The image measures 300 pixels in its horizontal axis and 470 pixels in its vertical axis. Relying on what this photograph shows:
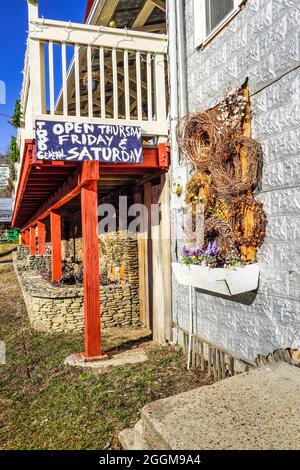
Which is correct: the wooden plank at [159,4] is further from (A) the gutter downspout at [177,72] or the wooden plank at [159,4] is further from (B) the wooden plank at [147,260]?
(B) the wooden plank at [147,260]

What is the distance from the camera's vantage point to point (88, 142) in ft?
18.2

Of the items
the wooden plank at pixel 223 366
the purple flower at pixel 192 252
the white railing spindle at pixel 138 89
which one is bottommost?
the wooden plank at pixel 223 366

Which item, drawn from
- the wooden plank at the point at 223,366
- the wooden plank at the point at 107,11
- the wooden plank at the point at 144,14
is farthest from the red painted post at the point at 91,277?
the wooden plank at the point at 144,14

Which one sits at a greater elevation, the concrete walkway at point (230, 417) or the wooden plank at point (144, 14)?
the wooden plank at point (144, 14)

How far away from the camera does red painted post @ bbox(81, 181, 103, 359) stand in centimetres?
580

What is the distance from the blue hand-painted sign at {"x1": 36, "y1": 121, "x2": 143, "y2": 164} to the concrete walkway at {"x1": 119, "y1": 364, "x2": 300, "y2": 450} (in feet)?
11.7

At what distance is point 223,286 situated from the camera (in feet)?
12.7

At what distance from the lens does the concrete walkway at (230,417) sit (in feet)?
7.43

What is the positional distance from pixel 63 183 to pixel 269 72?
565cm

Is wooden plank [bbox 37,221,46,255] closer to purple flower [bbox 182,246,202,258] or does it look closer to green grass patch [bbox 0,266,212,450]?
green grass patch [bbox 0,266,212,450]

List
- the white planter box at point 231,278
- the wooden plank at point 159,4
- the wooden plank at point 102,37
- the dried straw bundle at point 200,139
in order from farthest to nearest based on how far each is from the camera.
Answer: the wooden plank at point 159,4 < the wooden plank at point 102,37 < the dried straw bundle at point 200,139 < the white planter box at point 231,278

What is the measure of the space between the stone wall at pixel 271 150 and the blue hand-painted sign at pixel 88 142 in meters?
1.54

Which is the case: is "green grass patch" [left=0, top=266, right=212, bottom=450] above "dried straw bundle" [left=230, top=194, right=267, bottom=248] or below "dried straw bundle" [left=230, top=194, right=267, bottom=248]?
below

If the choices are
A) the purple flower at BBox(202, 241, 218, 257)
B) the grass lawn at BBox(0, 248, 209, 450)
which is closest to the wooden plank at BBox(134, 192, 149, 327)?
the grass lawn at BBox(0, 248, 209, 450)
